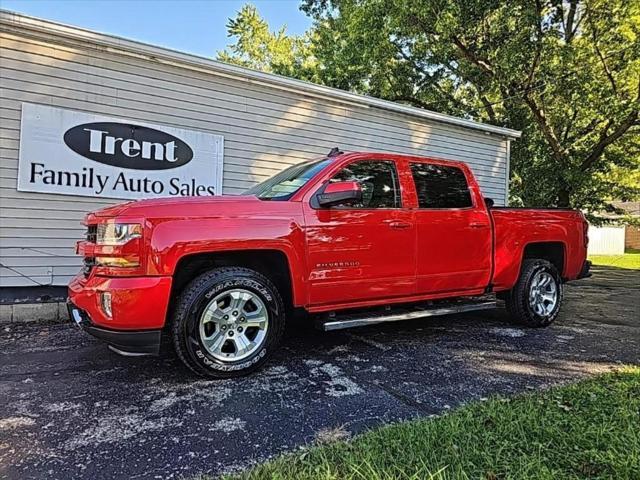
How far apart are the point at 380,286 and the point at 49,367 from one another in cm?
302

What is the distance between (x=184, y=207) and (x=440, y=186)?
109 inches

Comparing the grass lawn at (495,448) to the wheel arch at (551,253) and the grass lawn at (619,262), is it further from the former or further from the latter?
the grass lawn at (619,262)

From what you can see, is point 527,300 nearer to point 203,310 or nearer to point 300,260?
point 300,260

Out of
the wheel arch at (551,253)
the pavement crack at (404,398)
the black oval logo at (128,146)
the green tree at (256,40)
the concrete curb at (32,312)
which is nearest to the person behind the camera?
the pavement crack at (404,398)

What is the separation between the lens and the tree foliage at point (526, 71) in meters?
11.4

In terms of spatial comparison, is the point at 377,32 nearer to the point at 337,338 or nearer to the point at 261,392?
the point at 337,338

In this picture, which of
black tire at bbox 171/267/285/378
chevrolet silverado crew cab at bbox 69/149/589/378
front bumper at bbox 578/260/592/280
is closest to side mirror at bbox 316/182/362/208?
chevrolet silverado crew cab at bbox 69/149/589/378

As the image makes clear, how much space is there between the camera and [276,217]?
3.68m

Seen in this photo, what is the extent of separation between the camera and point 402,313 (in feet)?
14.3

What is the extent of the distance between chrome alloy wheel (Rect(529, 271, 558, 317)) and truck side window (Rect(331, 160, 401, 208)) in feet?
7.41

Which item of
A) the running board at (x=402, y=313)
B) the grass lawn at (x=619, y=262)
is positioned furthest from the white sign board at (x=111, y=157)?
the grass lawn at (x=619, y=262)

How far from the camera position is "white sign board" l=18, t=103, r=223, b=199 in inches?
221

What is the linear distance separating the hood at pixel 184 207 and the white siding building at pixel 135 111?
2776 millimetres

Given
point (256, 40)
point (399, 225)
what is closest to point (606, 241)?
point (256, 40)
